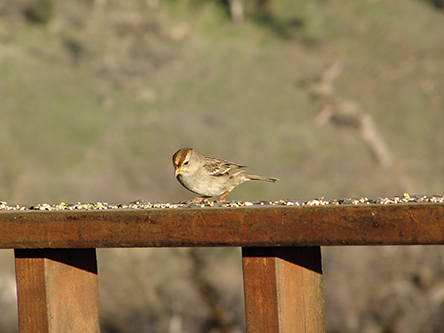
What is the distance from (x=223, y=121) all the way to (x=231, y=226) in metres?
20.5

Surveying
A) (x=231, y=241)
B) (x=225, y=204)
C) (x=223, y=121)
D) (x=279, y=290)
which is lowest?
(x=279, y=290)

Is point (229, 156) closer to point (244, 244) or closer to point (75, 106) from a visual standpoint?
point (75, 106)

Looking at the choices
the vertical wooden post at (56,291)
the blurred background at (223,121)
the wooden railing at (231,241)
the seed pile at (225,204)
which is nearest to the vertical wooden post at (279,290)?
the wooden railing at (231,241)

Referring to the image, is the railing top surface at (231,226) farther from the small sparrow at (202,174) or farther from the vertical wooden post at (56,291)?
the small sparrow at (202,174)

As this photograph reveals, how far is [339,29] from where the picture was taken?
30.3 meters

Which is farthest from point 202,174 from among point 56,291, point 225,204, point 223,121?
point 223,121

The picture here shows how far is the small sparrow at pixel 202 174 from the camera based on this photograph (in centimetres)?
432

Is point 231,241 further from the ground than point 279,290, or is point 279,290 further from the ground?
point 231,241

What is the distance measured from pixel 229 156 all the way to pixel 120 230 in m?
17.2

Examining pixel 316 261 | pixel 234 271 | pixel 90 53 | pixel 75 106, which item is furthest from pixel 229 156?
pixel 316 261

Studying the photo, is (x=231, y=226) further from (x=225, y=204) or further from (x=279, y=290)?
(x=225, y=204)

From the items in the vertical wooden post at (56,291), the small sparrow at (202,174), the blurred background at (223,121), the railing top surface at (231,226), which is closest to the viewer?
the railing top surface at (231,226)

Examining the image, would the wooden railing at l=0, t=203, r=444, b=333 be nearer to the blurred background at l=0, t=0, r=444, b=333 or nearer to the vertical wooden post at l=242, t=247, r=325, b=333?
the vertical wooden post at l=242, t=247, r=325, b=333

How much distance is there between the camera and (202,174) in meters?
4.37
